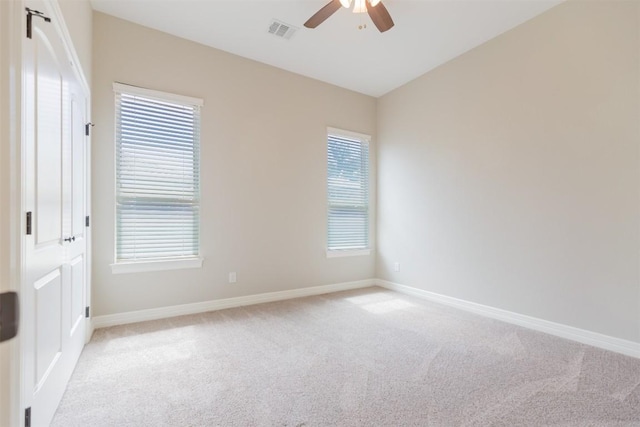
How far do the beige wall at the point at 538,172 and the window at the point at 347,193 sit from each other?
77 cm

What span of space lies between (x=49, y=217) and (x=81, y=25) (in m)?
1.86

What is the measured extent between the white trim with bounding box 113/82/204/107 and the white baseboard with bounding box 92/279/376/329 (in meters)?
2.25

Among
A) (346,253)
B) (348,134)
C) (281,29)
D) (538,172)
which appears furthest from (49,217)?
(538,172)

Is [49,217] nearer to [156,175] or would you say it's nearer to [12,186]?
[12,186]

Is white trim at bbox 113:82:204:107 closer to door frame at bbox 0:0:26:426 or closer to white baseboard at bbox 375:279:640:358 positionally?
door frame at bbox 0:0:26:426

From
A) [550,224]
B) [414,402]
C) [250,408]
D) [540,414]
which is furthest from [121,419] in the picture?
[550,224]

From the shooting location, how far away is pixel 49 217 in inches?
58.7

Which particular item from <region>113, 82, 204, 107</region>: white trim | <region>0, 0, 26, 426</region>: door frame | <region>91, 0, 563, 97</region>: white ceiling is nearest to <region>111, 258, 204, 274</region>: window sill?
<region>113, 82, 204, 107</region>: white trim

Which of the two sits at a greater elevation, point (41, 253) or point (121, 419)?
point (41, 253)

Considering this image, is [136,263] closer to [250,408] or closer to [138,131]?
[138,131]

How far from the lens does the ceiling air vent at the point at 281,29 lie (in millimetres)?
3045

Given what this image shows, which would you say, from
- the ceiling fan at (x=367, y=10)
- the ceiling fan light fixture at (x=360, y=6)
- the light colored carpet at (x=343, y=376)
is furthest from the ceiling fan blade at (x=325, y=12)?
the light colored carpet at (x=343, y=376)

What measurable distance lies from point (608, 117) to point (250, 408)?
353 centimetres

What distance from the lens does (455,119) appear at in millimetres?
3652
